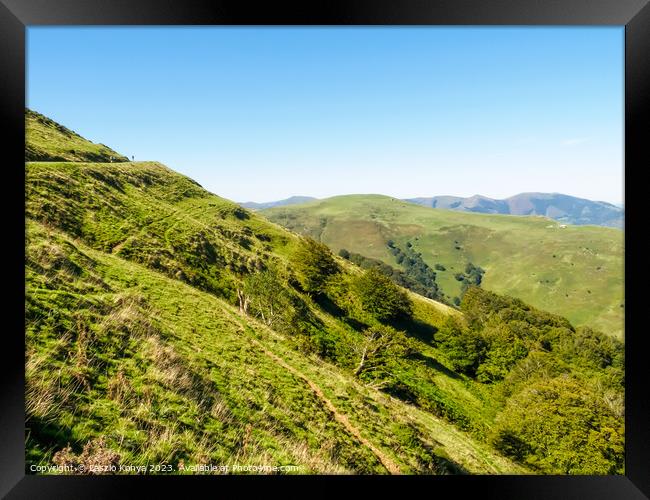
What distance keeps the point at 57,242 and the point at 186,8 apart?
28.5ft

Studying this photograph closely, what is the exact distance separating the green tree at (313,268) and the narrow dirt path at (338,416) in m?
14.5

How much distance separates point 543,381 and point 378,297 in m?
13.6

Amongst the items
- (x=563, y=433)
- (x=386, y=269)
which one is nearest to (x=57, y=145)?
(x=563, y=433)

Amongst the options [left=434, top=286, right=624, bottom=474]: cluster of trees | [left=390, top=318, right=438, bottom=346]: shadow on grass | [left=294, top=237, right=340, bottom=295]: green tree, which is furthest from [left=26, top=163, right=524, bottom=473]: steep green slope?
[left=390, top=318, right=438, bottom=346]: shadow on grass

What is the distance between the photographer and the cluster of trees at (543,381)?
579 inches

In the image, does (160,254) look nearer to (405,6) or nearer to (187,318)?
(187,318)

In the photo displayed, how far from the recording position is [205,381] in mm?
6562

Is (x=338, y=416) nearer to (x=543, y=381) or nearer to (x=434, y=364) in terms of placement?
(x=434, y=364)

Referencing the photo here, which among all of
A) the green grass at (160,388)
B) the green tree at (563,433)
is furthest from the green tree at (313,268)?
the green tree at (563,433)

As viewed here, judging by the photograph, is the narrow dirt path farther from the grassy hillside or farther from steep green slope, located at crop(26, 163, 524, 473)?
the grassy hillside

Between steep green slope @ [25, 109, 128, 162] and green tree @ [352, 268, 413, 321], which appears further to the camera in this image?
green tree @ [352, 268, 413, 321]

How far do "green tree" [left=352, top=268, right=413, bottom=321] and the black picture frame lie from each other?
74.9 ft

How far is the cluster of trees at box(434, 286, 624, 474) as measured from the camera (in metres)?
14.7
